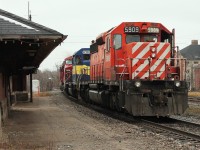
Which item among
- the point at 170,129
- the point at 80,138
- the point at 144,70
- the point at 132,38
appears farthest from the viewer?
the point at 132,38

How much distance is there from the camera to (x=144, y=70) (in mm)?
14969

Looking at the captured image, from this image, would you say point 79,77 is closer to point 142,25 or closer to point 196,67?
point 142,25

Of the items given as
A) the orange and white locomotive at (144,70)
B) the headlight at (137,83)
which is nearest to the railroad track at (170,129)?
the orange and white locomotive at (144,70)

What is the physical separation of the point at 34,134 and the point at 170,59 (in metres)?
6.49

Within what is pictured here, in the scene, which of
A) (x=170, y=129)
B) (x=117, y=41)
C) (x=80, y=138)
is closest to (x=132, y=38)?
(x=117, y=41)

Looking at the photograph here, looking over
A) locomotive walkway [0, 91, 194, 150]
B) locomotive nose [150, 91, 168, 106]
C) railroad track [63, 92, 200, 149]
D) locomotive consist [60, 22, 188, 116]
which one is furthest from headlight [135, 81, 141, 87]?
locomotive walkway [0, 91, 194, 150]

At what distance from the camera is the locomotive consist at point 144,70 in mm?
14002

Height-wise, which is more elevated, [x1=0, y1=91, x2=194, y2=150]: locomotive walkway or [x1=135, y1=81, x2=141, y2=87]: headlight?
[x1=135, y1=81, x2=141, y2=87]: headlight

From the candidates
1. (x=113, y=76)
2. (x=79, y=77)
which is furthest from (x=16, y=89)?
(x=113, y=76)

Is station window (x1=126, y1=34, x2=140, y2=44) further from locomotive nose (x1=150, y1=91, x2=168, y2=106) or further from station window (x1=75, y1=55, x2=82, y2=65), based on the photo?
station window (x1=75, y1=55, x2=82, y2=65)

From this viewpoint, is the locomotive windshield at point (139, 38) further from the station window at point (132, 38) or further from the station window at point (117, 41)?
the station window at point (117, 41)

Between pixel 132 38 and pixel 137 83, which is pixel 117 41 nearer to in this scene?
pixel 132 38

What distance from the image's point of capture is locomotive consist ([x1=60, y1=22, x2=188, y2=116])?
14.0 m

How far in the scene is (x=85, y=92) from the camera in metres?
24.9
